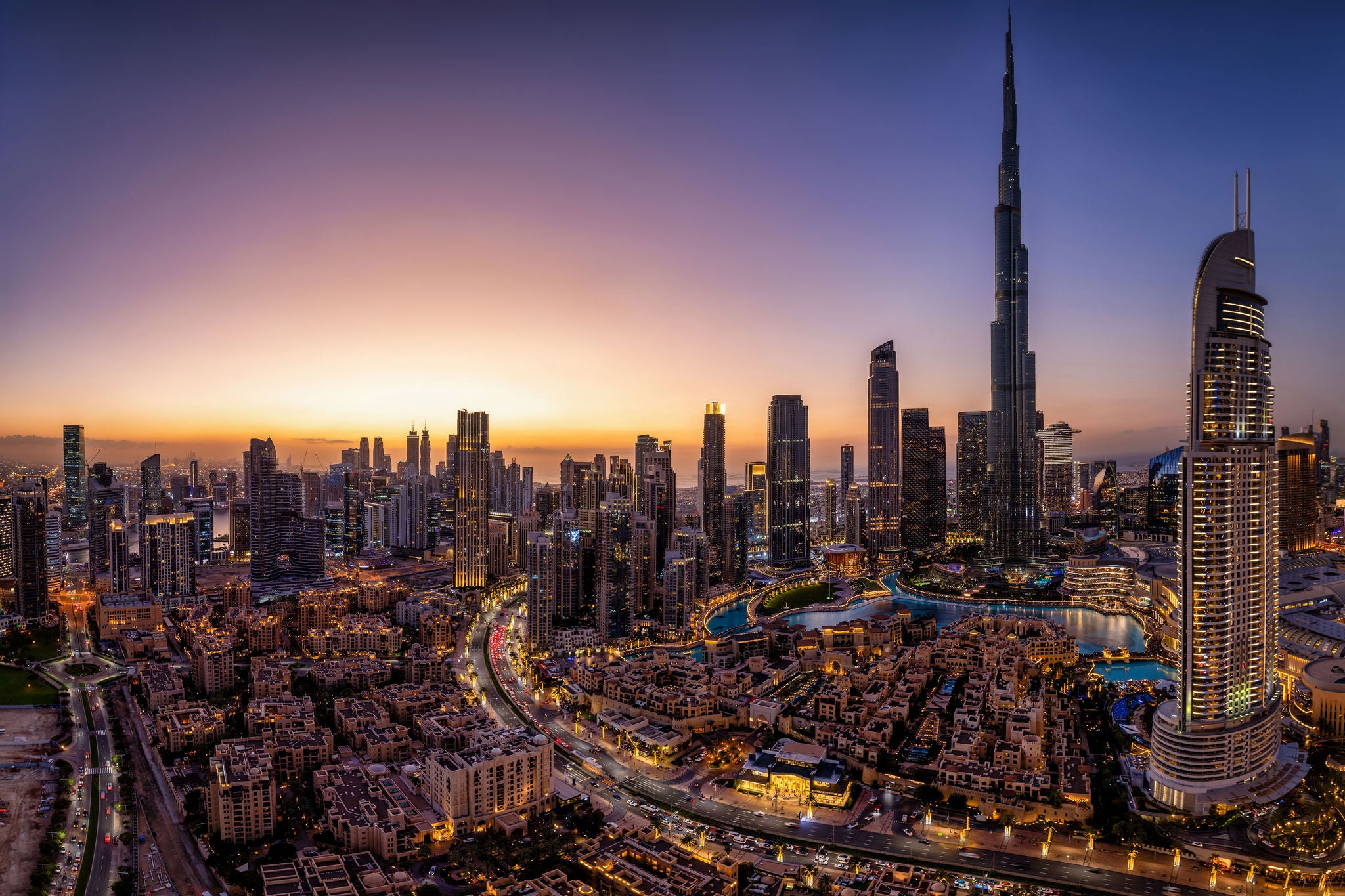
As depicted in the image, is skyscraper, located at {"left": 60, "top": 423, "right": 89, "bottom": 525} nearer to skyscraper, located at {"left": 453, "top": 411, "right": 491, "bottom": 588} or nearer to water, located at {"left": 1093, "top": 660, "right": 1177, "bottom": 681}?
skyscraper, located at {"left": 453, "top": 411, "right": 491, "bottom": 588}

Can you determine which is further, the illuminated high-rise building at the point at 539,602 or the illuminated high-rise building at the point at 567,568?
the illuminated high-rise building at the point at 567,568

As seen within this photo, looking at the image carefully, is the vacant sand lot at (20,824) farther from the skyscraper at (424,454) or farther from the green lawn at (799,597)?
the skyscraper at (424,454)

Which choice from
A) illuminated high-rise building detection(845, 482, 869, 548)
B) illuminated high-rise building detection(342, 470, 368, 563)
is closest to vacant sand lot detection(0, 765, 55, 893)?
illuminated high-rise building detection(342, 470, 368, 563)

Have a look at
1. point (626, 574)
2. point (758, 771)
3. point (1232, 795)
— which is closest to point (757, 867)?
point (758, 771)

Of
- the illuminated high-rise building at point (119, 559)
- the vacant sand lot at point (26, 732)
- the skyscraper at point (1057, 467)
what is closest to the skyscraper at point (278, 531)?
the illuminated high-rise building at point (119, 559)

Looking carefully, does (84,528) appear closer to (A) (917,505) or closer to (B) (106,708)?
(B) (106,708)

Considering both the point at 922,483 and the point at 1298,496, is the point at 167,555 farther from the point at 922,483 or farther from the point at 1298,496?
the point at 1298,496
